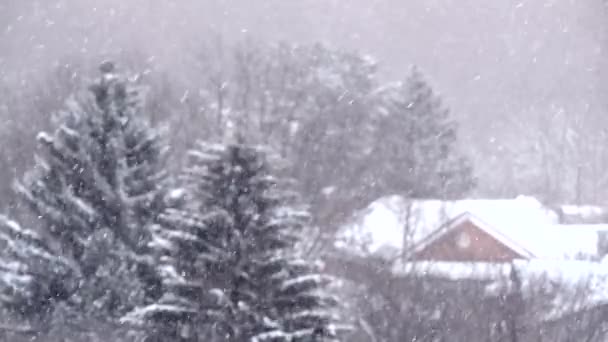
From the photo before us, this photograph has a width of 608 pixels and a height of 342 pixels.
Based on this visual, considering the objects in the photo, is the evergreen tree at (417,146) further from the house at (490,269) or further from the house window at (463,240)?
the house window at (463,240)

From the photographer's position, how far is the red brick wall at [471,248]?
25.9 meters

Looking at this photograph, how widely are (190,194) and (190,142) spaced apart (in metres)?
18.2

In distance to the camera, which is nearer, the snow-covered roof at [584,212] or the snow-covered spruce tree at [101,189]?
the snow-covered spruce tree at [101,189]

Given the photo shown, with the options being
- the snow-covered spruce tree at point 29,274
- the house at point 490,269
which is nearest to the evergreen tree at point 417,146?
the house at point 490,269

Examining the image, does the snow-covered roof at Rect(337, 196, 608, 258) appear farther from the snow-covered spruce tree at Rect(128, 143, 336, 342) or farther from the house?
the snow-covered spruce tree at Rect(128, 143, 336, 342)

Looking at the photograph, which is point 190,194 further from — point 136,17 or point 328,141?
point 136,17

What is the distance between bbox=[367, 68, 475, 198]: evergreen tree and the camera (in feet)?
128

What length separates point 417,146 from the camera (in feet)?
137

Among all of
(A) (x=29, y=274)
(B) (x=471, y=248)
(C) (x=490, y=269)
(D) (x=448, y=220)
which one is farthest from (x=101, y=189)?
(B) (x=471, y=248)

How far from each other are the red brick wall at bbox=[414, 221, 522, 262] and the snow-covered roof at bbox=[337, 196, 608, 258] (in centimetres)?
36

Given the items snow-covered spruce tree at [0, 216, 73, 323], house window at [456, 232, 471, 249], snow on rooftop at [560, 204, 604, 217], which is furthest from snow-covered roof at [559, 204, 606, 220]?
snow-covered spruce tree at [0, 216, 73, 323]

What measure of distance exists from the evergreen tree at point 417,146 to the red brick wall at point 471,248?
11190mm

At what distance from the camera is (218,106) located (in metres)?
34.6

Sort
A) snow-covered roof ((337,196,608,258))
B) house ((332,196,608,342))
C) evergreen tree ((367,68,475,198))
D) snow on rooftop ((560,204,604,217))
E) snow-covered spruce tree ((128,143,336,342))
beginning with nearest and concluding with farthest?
snow-covered spruce tree ((128,143,336,342))
house ((332,196,608,342))
snow-covered roof ((337,196,608,258))
evergreen tree ((367,68,475,198))
snow on rooftop ((560,204,604,217))
